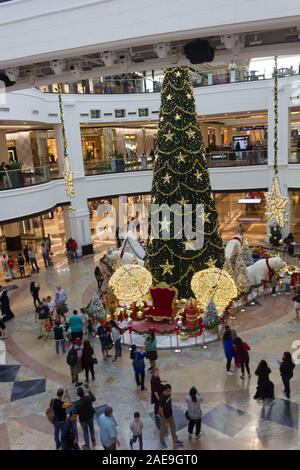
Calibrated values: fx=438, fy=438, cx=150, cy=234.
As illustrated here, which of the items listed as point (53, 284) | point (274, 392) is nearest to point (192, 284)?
point (274, 392)

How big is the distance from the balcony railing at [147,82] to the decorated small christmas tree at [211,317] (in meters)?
13.7

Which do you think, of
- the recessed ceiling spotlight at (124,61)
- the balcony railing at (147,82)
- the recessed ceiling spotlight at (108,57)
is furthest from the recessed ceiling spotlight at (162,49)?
the balcony railing at (147,82)

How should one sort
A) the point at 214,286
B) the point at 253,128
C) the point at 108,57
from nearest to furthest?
1. the point at 108,57
2. the point at 214,286
3. the point at 253,128

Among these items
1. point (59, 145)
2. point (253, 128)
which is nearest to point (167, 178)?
point (59, 145)

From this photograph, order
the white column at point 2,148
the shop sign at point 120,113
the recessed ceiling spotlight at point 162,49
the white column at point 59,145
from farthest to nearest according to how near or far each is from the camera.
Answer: the shop sign at point 120,113, the white column at point 2,148, the white column at point 59,145, the recessed ceiling spotlight at point 162,49

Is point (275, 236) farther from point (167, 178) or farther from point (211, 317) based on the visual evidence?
point (211, 317)

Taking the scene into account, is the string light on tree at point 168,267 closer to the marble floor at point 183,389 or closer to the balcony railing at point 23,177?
the marble floor at point 183,389

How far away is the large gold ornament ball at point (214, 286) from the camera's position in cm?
1271

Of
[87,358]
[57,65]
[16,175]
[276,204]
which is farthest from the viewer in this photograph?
[16,175]

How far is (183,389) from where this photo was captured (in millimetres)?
9898

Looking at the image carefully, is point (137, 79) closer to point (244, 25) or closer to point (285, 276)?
point (285, 276)

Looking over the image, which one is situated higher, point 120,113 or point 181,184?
point 120,113

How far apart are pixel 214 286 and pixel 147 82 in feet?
54.7
